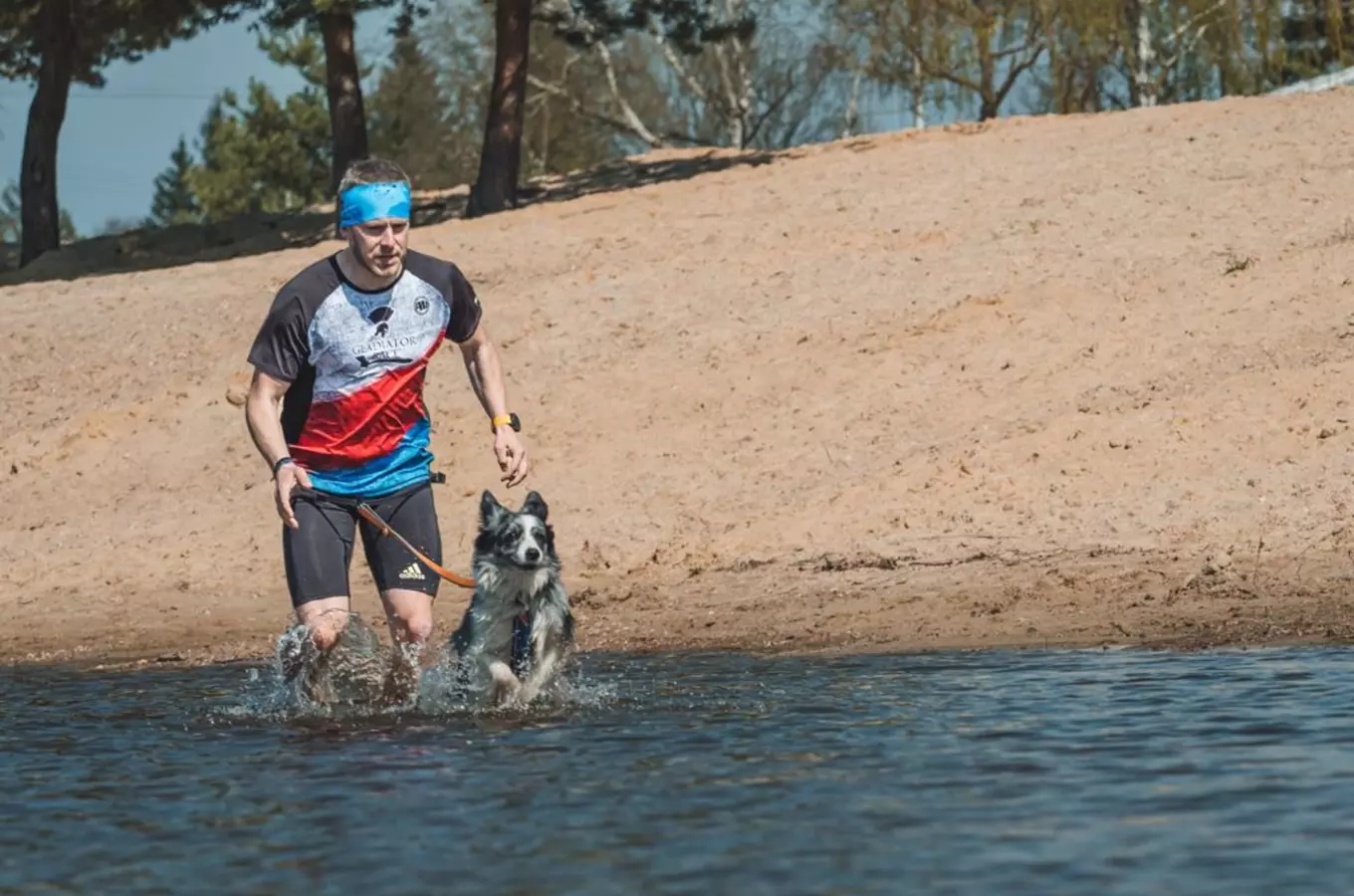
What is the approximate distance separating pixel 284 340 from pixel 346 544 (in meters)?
0.90

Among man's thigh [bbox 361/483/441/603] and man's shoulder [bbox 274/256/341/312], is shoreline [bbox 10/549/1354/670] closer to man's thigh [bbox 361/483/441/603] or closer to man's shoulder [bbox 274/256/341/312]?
man's thigh [bbox 361/483/441/603]

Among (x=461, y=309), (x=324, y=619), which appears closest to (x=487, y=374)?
(x=461, y=309)

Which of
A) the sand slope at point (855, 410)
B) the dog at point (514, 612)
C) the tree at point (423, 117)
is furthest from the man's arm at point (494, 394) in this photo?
the tree at point (423, 117)

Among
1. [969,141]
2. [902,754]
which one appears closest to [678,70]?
[969,141]

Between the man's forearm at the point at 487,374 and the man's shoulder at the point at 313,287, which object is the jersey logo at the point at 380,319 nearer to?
the man's shoulder at the point at 313,287

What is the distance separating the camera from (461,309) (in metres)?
9.02

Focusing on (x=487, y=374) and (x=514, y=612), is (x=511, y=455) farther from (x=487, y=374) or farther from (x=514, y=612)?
(x=514, y=612)

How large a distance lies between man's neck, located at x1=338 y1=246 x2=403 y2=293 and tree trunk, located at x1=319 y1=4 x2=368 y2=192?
23054 mm

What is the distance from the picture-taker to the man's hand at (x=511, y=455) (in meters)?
8.98

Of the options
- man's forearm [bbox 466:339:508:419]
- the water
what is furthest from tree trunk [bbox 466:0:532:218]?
man's forearm [bbox 466:339:508:419]

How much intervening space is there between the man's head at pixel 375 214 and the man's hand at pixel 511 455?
2.93 feet

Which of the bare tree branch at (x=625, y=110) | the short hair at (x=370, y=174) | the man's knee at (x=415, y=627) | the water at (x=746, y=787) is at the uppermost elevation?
the bare tree branch at (x=625, y=110)

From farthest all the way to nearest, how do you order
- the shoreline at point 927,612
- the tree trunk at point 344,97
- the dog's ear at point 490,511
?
1. the tree trunk at point 344,97
2. the shoreline at point 927,612
3. the dog's ear at point 490,511

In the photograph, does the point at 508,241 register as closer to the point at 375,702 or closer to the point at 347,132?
the point at 347,132
